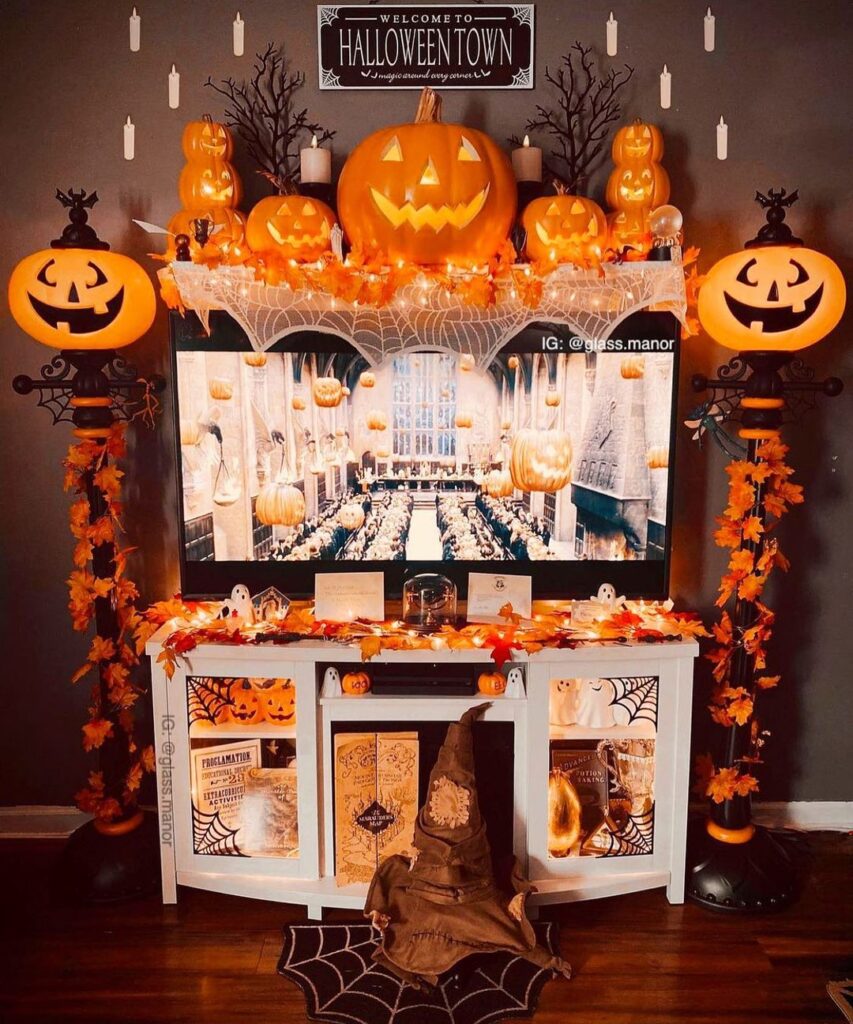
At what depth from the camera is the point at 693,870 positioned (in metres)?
2.55

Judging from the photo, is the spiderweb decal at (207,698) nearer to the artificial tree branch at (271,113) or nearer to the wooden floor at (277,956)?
the wooden floor at (277,956)

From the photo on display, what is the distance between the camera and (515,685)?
2428mm

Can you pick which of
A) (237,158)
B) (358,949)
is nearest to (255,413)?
(237,158)

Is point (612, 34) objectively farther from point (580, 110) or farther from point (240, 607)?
point (240, 607)

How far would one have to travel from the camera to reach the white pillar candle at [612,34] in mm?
2580

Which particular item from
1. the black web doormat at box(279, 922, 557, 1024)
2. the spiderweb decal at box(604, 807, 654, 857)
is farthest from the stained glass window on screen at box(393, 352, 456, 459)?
the black web doormat at box(279, 922, 557, 1024)

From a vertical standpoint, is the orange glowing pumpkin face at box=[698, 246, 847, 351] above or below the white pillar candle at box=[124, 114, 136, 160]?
below

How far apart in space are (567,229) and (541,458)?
71 centimetres

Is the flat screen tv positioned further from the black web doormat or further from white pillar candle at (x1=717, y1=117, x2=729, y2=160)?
the black web doormat

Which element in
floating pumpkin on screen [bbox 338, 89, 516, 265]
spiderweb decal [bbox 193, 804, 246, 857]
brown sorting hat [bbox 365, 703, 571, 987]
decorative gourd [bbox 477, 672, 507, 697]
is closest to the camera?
brown sorting hat [bbox 365, 703, 571, 987]

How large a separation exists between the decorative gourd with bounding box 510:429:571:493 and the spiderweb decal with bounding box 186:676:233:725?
1155 mm

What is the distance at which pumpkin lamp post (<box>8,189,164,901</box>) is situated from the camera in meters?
2.30

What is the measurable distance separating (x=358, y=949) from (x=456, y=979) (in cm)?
32

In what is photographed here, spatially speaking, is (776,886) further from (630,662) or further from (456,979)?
(456,979)
